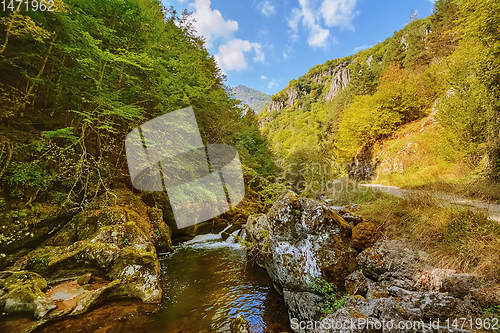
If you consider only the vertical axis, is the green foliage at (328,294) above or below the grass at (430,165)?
below

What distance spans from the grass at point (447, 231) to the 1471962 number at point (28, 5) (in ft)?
35.8

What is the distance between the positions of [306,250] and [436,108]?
13.8 m

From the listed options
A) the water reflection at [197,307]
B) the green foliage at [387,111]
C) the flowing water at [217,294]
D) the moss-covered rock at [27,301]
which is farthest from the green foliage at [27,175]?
the green foliage at [387,111]

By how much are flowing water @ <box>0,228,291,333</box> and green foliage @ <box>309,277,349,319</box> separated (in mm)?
1320

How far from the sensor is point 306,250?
5.16m

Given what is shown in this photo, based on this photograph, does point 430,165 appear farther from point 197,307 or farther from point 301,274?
point 197,307

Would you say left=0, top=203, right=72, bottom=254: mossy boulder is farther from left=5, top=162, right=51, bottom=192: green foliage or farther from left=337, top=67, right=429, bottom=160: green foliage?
left=337, top=67, right=429, bottom=160: green foliage

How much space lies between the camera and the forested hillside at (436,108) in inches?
269

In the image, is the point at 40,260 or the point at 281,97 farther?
the point at 281,97

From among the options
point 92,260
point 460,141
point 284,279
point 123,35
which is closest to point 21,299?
point 92,260

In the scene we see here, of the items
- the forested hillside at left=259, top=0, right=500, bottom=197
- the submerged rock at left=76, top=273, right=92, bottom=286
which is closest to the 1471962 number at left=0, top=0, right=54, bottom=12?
the submerged rock at left=76, top=273, right=92, bottom=286

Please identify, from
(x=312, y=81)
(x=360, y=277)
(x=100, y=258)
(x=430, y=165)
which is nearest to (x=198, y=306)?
(x=100, y=258)

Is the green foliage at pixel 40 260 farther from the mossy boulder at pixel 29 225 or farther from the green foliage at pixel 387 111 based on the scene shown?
the green foliage at pixel 387 111

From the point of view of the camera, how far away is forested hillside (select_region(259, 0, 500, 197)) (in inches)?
269
